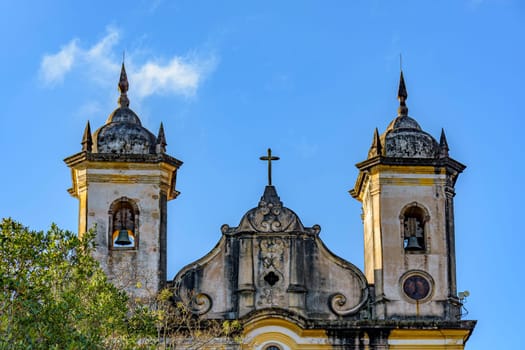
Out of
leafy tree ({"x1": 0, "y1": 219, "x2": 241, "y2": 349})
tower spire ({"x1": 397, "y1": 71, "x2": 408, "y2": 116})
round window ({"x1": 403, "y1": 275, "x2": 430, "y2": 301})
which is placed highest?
tower spire ({"x1": 397, "y1": 71, "x2": 408, "y2": 116})

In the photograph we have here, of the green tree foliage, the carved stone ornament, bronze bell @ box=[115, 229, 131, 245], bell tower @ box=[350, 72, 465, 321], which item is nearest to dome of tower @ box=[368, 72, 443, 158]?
bell tower @ box=[350, 72, 465, 321]

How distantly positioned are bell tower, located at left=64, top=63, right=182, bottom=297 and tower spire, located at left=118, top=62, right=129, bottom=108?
1.25m

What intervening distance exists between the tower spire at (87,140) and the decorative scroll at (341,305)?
570 cm

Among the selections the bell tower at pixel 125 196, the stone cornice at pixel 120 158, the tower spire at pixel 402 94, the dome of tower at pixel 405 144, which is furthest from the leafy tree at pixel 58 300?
the tower spire at pixel 402 94

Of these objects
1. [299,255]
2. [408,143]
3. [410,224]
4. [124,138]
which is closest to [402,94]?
[408,143]

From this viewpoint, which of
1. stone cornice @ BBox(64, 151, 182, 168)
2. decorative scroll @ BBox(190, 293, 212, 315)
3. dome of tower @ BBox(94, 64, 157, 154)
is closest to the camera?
decorative scroll @ BBox(190, 293, 212, 315)

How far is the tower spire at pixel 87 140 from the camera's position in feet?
109

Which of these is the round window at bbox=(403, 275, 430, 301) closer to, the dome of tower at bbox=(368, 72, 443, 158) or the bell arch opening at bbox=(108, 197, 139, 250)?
the dome of tower at bbox=(368, 72, 443, 158)

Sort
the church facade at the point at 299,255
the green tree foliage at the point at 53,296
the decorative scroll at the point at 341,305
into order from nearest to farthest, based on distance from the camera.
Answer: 1. the green tree foliage at the point at 53,296
2. the church facade at the point at 299,255
3. the decorative scroll at the point at 341,305

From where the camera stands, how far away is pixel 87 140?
3319 centimetres

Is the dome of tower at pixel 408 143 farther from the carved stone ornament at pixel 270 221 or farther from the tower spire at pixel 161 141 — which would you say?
the tower spire at pixel 161 141

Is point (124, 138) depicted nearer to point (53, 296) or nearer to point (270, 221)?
point (270, 221)

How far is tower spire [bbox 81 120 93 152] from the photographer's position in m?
33.1

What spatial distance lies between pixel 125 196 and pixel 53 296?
7516 millimetres
